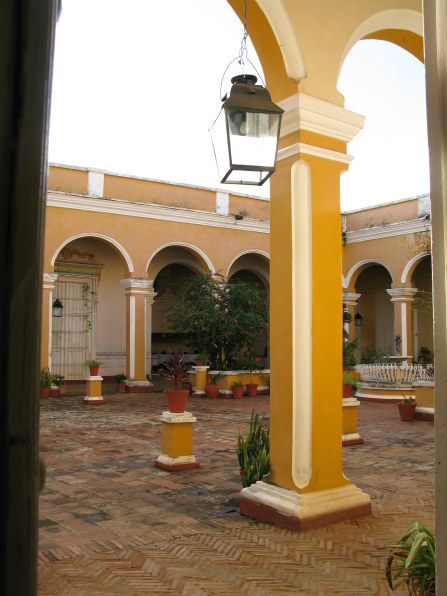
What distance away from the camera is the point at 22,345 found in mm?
661

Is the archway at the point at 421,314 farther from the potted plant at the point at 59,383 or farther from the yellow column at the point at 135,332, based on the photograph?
the potted plant at the point at 59,383

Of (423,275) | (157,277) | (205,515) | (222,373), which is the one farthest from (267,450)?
(423,275)

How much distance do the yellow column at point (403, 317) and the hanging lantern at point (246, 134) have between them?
16618 mm

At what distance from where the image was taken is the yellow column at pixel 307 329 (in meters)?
4.64

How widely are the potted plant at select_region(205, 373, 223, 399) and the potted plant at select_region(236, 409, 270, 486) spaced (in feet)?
33.5

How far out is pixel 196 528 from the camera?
4738 mm

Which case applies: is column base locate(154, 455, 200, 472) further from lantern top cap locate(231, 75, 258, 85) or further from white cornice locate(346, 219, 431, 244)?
white cornice locate(346, 219, 431, 244)

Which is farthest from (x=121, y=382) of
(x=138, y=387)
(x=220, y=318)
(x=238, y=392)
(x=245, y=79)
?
(x=245, y=79)

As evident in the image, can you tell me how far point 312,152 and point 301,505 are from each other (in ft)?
9.41

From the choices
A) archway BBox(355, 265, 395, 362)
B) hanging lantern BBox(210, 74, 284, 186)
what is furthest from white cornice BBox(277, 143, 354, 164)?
archway BBox(355, 265, 395, 362)

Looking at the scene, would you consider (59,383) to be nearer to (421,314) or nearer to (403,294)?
(403,294)

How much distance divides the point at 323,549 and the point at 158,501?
198 centimetres

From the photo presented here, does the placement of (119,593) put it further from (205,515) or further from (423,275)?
(423,275)

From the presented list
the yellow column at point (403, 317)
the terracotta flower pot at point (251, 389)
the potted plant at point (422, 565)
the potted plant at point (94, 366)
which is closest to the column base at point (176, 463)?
the potted plant at point (422, 565)
